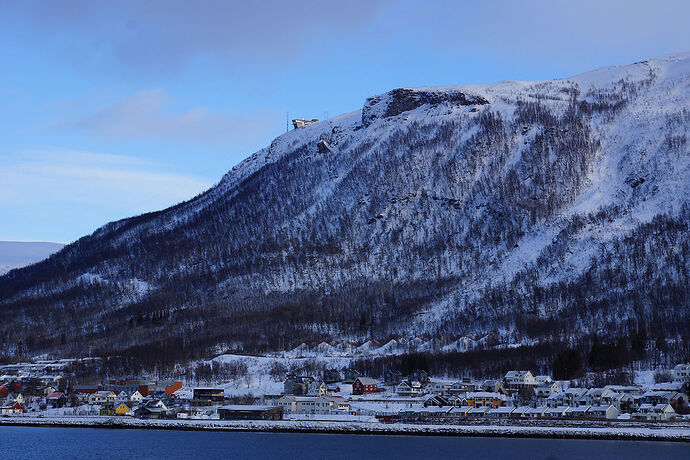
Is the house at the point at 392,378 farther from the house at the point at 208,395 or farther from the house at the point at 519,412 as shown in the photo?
the house at the point at 519,412

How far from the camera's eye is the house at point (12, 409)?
439ft

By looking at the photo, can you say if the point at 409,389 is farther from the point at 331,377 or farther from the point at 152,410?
the point at 152,410

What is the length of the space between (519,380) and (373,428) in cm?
3350

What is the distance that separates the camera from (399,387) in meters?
137

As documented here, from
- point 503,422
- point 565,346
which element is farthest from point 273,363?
point 503,422

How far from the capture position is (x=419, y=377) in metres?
143

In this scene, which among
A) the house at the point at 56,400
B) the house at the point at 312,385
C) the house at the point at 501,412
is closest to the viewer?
the house at the point at 501,412

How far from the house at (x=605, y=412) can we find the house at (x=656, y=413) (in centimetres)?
186

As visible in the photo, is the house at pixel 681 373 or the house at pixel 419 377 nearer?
the house at pixel 681 373

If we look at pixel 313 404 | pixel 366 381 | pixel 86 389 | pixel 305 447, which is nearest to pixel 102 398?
pixel 86 389

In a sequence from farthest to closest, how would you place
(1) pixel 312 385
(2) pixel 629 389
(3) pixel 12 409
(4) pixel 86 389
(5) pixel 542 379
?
(4) pixel 86 389, (1) pixel 312 385, (5) pixel 542 379, (3) pixel 12 409, (2) pixel 629 389

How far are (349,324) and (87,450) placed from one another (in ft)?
353

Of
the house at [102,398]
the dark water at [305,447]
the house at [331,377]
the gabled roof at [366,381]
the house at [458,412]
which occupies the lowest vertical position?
the dark water at [305,447]

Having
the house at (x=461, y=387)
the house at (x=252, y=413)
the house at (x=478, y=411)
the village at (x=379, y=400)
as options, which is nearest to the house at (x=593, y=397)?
the village at (x=379, y=400)
